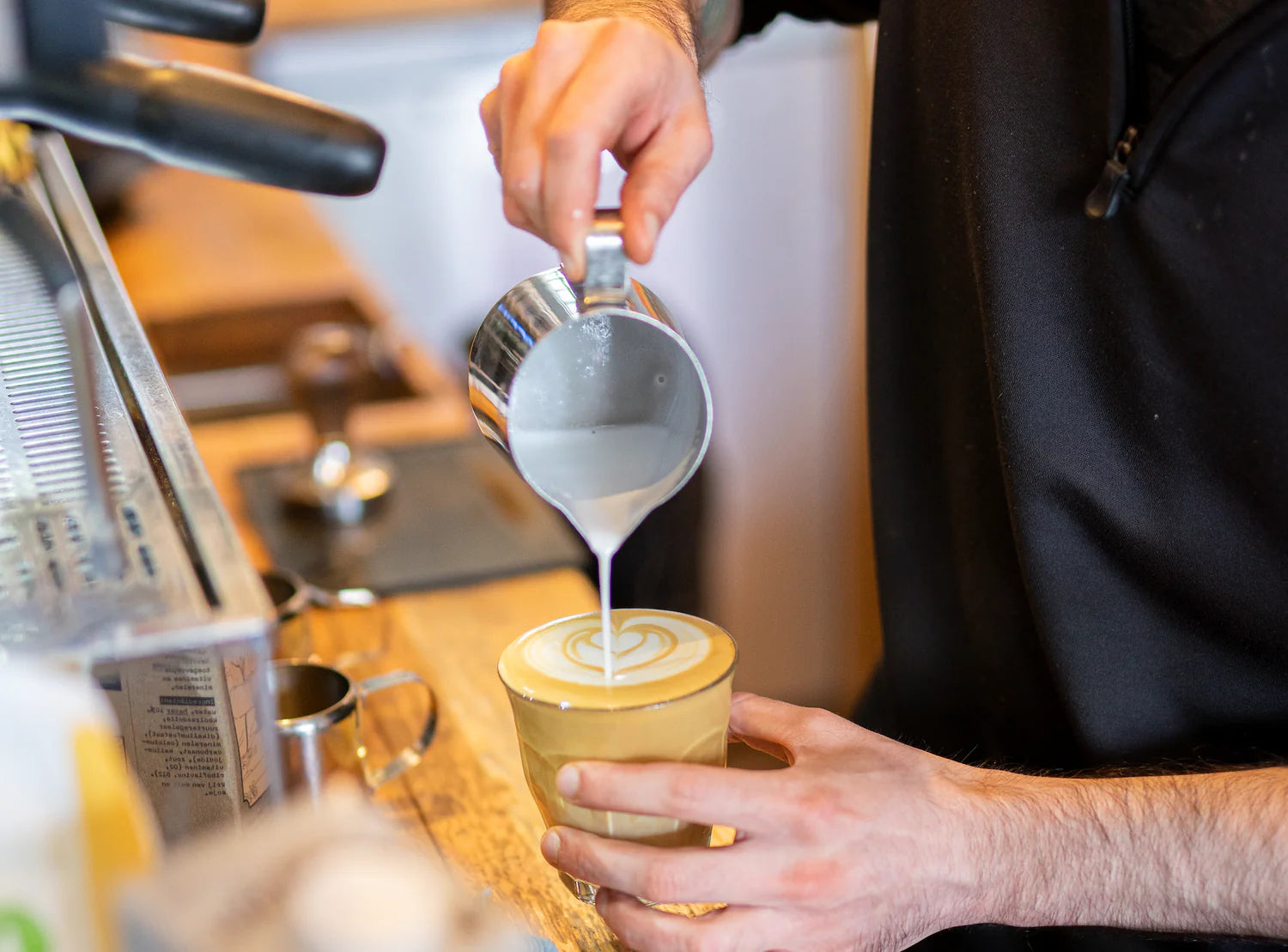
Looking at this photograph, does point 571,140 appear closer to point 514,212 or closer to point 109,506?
point 514,212

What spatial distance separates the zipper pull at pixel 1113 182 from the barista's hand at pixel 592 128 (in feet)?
1.16

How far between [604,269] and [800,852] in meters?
0.41

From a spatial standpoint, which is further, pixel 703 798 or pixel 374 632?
pixel 374 632

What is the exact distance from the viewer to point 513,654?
3.19 feet

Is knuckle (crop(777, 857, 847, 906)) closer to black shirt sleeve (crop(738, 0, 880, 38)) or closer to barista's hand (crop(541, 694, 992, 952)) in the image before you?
barista's hand (crop(541, 694, 992, 952))

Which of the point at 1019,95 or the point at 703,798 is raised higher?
the point at 1019,95

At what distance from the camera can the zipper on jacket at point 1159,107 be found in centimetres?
96

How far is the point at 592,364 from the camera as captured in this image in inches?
37.2

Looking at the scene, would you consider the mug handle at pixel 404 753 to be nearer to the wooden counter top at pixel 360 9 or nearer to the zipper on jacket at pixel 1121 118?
the zipper on jacket at pixel 1121 118

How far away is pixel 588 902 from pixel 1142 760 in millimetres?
532

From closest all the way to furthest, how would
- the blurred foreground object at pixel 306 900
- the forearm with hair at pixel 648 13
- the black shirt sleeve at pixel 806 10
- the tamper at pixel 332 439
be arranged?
the blurred foreground object at pixel 306 900 < the forearm with hair at pixel 648 13 < the black shirt sleeve at pixel 806 10 < the tamper at pixel 332 439

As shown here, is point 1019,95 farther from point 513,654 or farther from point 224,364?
point 224,364

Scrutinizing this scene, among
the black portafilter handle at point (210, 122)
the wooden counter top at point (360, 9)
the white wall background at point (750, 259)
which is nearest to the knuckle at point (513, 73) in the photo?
the black portafilter handle at point (210, 122)

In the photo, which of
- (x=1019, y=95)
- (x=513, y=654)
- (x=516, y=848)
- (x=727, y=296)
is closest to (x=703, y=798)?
(x=513, y=654)
